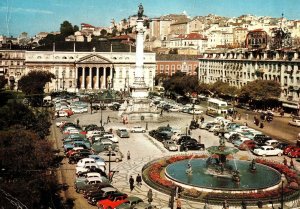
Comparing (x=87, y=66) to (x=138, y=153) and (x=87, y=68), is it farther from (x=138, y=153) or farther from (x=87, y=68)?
(x=138, y=153)

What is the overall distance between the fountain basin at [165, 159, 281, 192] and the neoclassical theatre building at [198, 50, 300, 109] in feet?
111

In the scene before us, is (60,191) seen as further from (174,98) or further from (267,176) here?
(174,98)

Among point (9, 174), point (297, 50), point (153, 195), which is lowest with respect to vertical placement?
point (153, 195)

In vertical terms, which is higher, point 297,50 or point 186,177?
point 297,50

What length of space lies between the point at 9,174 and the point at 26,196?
5.32 m

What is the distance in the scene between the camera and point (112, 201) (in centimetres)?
2416

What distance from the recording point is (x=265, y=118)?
58.9 metres

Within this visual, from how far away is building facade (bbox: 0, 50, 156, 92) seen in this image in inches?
4092

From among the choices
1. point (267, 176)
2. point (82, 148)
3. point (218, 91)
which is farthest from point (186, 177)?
point (218, 91)

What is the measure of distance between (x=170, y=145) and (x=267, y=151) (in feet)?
28.0

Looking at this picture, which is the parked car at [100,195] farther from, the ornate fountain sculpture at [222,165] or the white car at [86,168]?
the ornate fountain sculpture at [222,165]

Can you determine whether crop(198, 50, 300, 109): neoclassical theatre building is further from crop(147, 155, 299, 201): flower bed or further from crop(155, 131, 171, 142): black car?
crop(147, 155, 299, 201): flower bed

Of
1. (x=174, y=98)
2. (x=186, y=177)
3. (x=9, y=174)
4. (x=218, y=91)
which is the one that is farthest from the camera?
(x=174, y=98)

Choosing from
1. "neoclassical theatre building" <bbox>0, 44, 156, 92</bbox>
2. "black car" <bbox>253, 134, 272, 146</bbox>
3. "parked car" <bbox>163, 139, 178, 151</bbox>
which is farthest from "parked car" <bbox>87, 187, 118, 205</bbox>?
"neoclassical theatre building" <bbox>0, 44, 156, 92</bbox>
